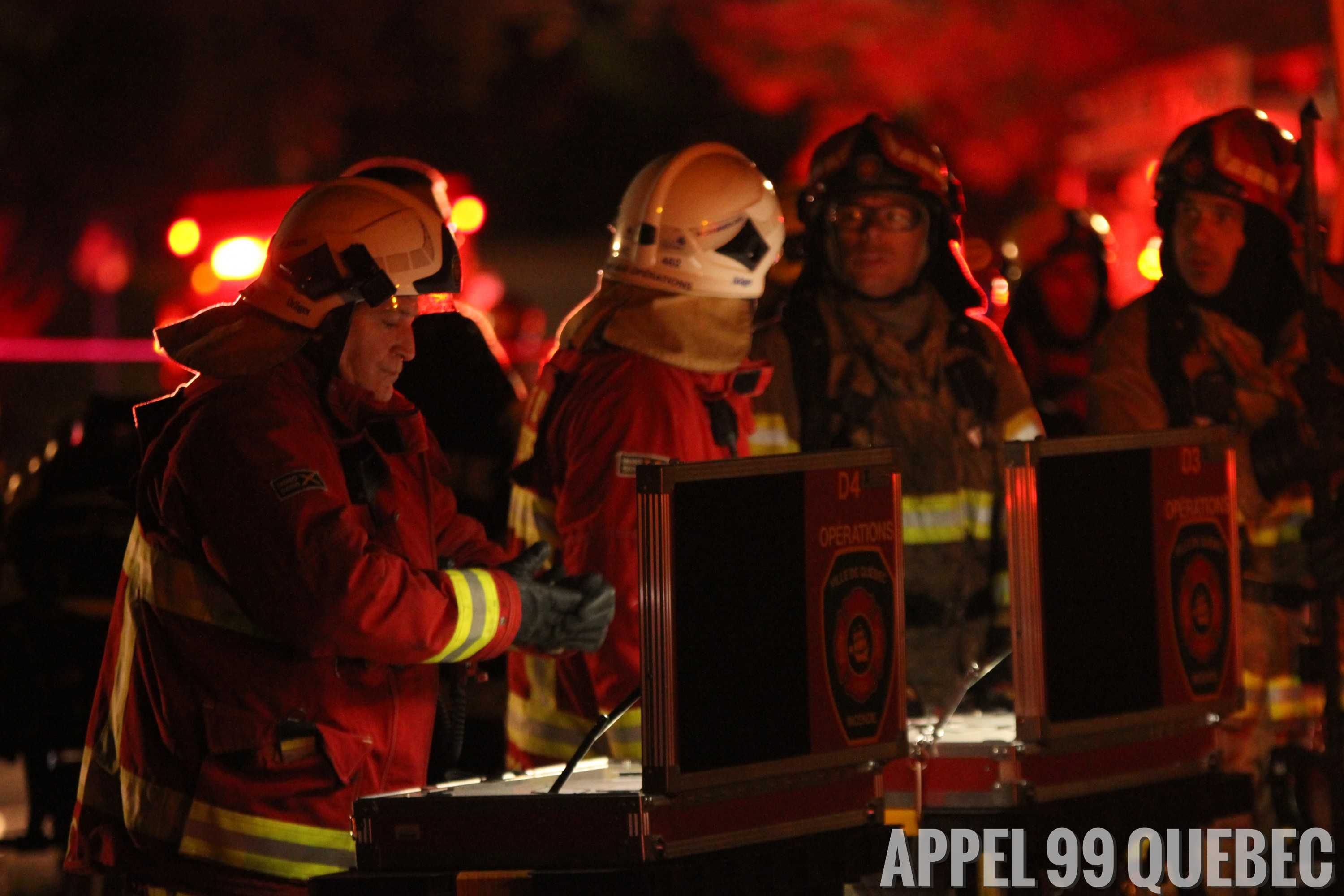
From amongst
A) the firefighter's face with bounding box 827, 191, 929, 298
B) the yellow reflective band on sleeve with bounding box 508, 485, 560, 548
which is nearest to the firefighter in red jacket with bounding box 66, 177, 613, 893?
the yellow reflective band on sleeve with bounding box 508, 485, 560, 548

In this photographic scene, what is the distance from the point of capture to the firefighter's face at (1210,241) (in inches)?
291

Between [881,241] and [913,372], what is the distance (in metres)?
0.44

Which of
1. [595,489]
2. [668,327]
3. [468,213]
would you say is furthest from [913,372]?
[468,213]

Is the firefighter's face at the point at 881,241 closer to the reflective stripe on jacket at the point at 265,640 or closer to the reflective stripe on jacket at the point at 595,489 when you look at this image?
the reflective stripe on jacket at the point at 595,489

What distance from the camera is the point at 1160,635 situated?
4.77 meters

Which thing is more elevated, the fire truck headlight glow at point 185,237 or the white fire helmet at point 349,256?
the fire truck headlight glow at point 185,237

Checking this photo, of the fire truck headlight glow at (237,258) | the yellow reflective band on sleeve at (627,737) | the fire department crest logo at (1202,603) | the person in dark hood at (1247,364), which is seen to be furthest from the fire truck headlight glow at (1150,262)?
the fire truck headlight glow at (237,258)

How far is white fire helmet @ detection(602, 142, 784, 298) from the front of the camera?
5.73 meters

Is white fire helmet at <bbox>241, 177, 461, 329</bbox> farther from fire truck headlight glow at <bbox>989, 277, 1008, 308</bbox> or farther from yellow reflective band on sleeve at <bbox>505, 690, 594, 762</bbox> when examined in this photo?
fire truck headlight glow at <bbox>989, 277, 1008, 308</bbox>

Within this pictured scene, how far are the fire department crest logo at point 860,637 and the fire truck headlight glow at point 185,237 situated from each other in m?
14.8

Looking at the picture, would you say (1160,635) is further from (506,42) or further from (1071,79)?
(506,42)

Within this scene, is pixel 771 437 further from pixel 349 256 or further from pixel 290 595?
pixel 290 595

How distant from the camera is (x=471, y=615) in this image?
4258 millimetres

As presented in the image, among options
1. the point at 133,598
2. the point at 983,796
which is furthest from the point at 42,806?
the point at 983,796
